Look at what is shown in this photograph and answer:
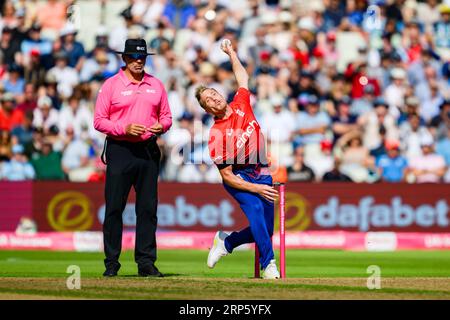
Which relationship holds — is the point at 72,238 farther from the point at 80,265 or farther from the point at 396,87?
the point at 396,87

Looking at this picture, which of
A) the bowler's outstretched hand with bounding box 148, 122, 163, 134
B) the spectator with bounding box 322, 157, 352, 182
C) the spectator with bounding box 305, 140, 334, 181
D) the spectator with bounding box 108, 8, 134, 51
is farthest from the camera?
the spectator with bounding box 108, 8, 134, 51

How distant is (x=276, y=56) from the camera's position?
2458 cm

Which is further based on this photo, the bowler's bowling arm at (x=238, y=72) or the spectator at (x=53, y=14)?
the spectator at (x=53, y=14)

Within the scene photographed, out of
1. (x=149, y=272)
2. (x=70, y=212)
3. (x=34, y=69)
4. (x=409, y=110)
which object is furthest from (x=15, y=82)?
(x=149, y=272)

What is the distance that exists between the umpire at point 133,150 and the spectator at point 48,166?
29.3 feet

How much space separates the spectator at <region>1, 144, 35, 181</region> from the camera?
22.3 meters

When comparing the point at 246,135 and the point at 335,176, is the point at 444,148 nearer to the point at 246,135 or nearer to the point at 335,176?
the point at 335,176

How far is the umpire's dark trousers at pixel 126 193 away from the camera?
13.4m

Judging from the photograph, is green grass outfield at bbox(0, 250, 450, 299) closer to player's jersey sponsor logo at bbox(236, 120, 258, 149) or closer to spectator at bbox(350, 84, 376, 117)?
player's jersey sponsor logo at bbox(236, 120, 258, 149)

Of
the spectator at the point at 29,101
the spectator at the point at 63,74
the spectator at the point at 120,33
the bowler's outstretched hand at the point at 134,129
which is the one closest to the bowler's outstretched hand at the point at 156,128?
the bowler's outstretched hand at the point at 134,129

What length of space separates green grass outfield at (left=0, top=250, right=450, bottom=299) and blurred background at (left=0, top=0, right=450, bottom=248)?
87.2 inches

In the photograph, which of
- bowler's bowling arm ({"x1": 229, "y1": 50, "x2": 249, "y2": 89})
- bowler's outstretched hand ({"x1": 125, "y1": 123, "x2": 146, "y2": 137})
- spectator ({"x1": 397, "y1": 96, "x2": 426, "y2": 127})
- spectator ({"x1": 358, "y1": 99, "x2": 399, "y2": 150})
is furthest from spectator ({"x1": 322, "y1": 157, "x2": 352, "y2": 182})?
bowler's outstretched hand ({"x1": 125, "y1": 123, "x2": 146, "y2": 137})

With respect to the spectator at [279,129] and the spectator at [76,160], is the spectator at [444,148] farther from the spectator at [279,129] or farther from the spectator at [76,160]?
the spectator at [76,160]
